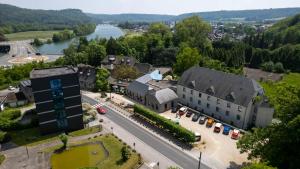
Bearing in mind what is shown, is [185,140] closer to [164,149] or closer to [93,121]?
[164,149]

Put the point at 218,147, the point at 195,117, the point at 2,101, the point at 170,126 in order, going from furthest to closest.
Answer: the point at 2,101, the point at 195,117, the point at 170,126, the point at 218,147

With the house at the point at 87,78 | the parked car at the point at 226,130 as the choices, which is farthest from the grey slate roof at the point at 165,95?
the house at the point at 87,78

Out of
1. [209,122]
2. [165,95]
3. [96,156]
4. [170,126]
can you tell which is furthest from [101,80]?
[209,122]

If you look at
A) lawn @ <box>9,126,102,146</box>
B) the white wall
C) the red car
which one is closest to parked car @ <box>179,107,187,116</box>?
the white wall

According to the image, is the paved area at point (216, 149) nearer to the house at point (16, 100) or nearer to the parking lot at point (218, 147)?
the parking lot at point (218, 147)

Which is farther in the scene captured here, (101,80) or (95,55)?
(95,55)

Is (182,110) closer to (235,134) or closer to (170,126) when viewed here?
(170,126)

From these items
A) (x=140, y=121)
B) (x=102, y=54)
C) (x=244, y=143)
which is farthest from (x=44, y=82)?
(x=102, y=54)
